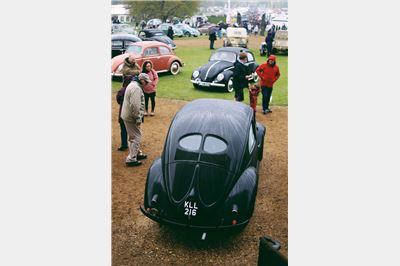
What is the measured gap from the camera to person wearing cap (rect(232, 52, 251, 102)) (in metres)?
7.45

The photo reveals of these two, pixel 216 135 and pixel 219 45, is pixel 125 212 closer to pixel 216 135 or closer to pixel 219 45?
pixel 216 135

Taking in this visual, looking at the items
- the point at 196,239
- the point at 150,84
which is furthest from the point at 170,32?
the point at 196,239

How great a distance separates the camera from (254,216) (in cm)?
580

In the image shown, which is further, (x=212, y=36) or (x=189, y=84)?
(x=189, y=84)

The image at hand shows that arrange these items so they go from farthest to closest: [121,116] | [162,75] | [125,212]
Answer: [162,75], [121,116], [125,212]

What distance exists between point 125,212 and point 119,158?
1.74 meters

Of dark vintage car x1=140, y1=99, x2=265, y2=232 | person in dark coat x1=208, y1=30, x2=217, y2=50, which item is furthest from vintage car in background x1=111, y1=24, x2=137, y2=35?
dark vintage car x1=140, y1=99, x2=265, y2=232

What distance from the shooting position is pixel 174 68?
8.54 metres

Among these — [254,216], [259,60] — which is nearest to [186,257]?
[254,216]

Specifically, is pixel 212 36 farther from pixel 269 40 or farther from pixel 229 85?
pixel 269 40

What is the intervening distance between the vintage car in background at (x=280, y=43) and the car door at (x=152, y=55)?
2870 mm

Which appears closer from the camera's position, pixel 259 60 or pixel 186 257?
pixel 186 257

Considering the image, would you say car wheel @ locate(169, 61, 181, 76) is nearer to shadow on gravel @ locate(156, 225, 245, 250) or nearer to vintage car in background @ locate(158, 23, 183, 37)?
vintage car in background @ locate(158, 23, 183, 37)

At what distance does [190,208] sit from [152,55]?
6.09 meters
